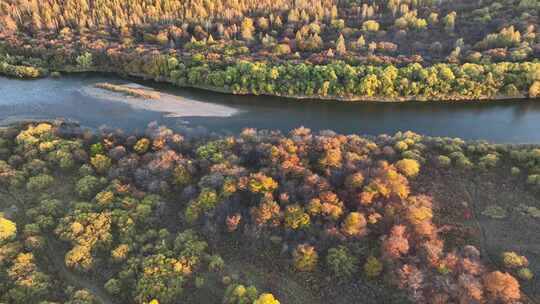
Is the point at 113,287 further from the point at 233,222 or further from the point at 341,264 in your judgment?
the point at 341,264

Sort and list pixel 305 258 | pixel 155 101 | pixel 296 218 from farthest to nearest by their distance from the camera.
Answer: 1. pixel 155 101
2. pixel 296 218
3. pixel 305 258

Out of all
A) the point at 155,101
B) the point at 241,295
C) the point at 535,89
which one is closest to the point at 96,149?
the point at 155,101

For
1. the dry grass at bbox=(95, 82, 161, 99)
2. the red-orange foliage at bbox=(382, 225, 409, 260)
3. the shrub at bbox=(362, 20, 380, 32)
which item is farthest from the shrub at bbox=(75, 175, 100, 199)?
the shrub at bbox=(362, 20, 380, 32)

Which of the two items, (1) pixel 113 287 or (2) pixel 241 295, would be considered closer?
(2) pixel 241 295

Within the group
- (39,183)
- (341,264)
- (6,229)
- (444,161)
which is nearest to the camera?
(341,264)

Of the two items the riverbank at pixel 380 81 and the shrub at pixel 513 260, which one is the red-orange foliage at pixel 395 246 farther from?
the riverbank at pixel 380 81

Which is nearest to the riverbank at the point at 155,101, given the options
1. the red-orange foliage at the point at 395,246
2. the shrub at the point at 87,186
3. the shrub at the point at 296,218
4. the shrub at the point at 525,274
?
the shrub at the point at 87,186

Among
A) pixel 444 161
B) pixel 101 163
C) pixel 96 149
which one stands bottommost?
pixel 101 163

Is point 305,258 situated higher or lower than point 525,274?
higher
